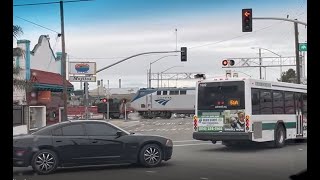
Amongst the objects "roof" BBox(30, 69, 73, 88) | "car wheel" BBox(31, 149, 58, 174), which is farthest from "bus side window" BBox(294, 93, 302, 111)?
"car wheel" BBox(31, 149, 58, 174)

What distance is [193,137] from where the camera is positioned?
1512 centimetres

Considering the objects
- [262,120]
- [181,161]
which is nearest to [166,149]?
[181,161]

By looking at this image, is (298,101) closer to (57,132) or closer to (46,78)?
(57,132)

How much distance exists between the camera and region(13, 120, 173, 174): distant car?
341 inches

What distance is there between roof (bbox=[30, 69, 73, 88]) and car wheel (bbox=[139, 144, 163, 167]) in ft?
7.11

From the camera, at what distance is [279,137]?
15.8 metres

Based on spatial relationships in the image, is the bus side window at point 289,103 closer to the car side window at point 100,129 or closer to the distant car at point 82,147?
the distant car at point 82,147

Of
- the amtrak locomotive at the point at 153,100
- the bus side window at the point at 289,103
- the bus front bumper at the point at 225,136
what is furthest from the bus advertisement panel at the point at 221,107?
the bus side window at the point at 289,103

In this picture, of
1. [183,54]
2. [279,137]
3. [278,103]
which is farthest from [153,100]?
[183,54]

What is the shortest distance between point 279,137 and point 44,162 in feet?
30.8

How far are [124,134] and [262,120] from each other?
6.81m

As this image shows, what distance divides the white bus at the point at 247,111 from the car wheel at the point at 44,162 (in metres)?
7.08

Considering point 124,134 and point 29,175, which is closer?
point 29,175
